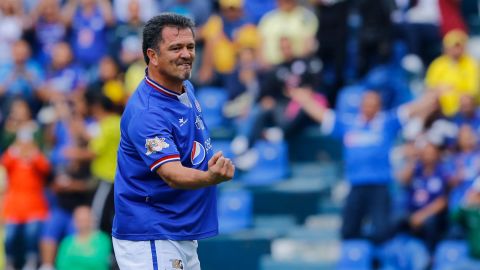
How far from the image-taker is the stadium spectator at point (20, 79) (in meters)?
14.5

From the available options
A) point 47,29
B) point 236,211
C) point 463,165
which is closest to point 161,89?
point 463,165

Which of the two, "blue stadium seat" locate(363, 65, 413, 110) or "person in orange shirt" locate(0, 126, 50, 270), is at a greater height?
"blue stadium seat" locate(363, 65, 413, 110)

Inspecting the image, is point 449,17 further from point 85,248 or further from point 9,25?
point 9,25

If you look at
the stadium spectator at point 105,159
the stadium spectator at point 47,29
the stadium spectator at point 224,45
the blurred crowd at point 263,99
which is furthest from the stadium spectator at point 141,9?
the stadium spectator at point 105,159

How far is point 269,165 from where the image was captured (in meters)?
12.5

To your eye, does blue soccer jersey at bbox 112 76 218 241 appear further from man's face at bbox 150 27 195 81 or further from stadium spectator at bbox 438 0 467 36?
stadium spectator at bbox 438 0 467 36

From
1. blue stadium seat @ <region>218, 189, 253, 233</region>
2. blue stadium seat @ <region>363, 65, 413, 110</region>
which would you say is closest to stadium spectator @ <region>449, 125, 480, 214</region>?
blue stadium seat @ <region>363, 65, 413, 110</region>

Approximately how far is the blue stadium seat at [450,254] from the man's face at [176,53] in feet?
18.2

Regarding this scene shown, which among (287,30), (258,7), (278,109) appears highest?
(258,7)

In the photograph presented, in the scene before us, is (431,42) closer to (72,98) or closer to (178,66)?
(72,98)

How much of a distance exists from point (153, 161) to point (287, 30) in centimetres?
779

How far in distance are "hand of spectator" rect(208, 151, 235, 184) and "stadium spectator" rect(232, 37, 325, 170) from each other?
6940 mm

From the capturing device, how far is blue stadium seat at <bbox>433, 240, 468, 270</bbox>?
10727mm

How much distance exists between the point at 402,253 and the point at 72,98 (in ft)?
15.7
